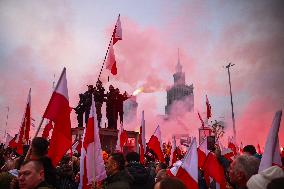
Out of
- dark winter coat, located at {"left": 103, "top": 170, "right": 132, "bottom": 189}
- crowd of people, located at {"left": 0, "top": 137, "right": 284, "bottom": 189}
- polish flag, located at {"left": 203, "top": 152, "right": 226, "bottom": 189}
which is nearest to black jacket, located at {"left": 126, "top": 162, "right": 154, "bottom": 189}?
crowd of people, located at {"left": 0, "top": 137, "right": 284, "bottom": 189}

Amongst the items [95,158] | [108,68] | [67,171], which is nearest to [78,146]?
[108,68]

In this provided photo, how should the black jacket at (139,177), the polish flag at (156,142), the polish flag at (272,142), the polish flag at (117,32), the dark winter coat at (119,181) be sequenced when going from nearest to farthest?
the polish flag at (272,142) < the dark winter coat at (119,181) < the black jacket at (139,177) < the polish flag at (156,142) < the polish flag at (117,32)

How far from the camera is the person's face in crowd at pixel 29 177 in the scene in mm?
3451

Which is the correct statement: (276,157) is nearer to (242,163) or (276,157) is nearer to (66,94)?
(242,163)

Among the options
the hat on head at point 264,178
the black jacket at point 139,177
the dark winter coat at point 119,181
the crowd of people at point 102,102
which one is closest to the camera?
the hat on head at point 264,178

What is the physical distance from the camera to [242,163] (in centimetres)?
358

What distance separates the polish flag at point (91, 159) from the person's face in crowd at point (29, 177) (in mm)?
1816

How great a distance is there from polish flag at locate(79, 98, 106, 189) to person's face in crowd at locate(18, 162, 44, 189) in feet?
5.96

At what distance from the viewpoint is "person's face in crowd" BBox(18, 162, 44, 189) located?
345 cm

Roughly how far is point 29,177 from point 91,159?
2.04m

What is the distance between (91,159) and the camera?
17.9 feet

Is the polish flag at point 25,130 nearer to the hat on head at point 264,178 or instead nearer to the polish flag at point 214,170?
the polish flag at point 214,170

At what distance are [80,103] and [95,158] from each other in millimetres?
15518

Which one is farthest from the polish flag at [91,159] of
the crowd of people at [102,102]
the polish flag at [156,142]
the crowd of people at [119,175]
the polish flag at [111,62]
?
the crowd of people at [102,102]
